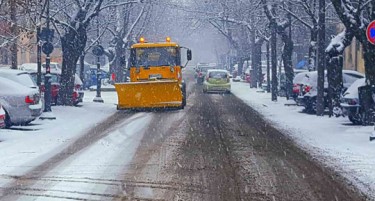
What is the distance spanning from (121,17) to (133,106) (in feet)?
81.3

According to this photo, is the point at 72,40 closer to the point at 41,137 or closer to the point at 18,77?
the point at 18,77

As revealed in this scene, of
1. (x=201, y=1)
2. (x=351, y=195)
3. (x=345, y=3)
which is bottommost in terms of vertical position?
(x=351, y=195)

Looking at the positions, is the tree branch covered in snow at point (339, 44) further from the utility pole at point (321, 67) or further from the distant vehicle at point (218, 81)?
the distant vehicle at point (218, 81)

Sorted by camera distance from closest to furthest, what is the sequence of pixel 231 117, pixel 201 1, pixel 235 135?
pixel 235 135, pixel 231 117, pixel 201 1

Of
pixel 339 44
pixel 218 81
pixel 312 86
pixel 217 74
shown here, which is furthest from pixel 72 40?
pixel 218 81

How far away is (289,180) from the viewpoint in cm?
1063

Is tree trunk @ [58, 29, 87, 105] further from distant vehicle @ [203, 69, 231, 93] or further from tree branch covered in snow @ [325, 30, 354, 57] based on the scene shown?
distant vehicle @ [203, 69, 231, 93]

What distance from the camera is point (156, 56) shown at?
27938 mm

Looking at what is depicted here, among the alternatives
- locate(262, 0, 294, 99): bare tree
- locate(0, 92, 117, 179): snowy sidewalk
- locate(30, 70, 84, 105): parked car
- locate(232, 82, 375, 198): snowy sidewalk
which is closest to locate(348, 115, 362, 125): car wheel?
locate(232, 82, 375, 198): snowy sidewalk

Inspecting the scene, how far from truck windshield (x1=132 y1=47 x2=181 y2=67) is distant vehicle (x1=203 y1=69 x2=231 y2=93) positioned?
17.9 m

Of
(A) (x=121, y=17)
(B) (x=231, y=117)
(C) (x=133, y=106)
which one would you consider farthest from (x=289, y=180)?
(A) (x=121, y=17)

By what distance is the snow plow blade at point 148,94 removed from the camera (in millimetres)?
26109

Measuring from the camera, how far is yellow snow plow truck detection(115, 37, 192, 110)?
2620 cm

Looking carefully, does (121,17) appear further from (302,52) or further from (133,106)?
(133,106)
